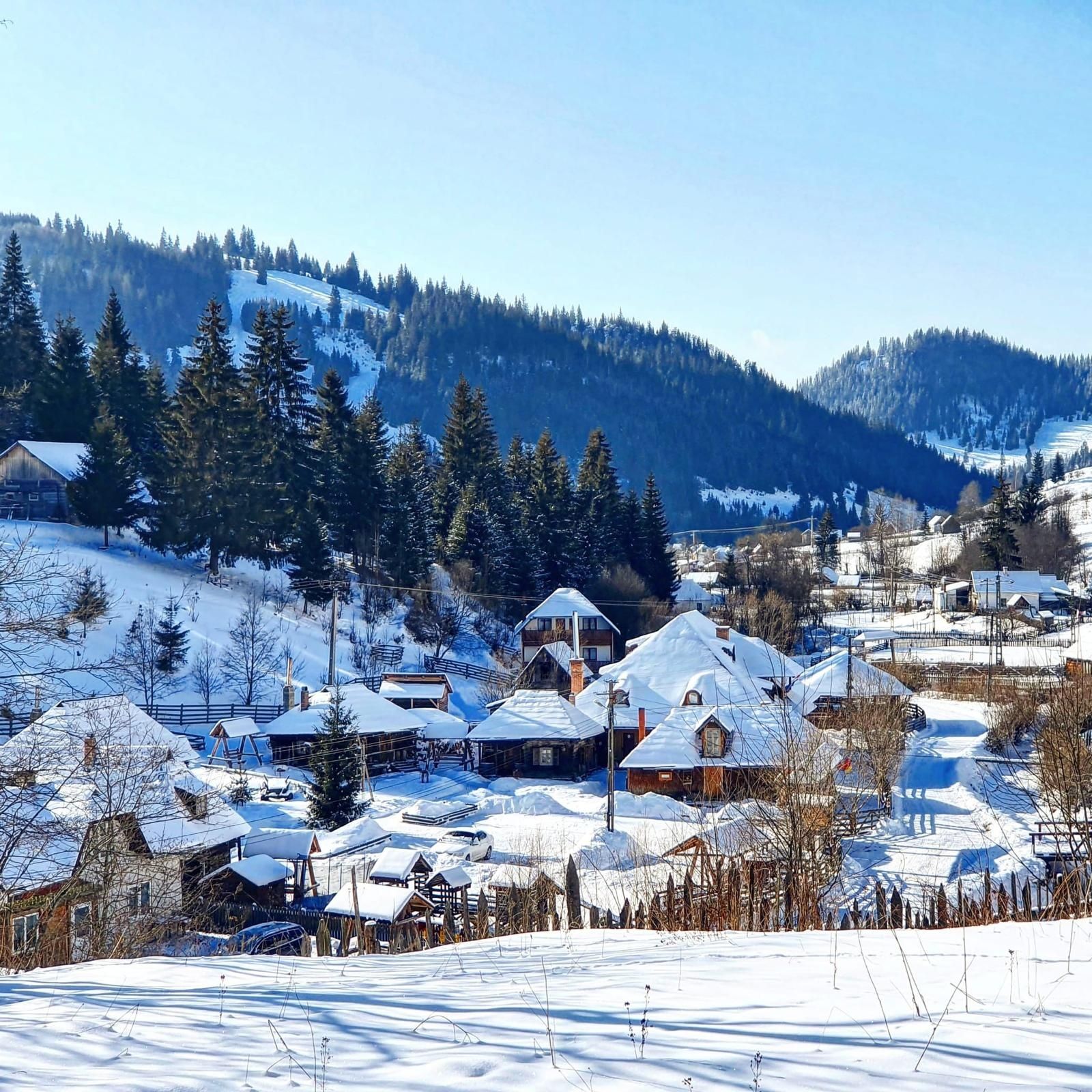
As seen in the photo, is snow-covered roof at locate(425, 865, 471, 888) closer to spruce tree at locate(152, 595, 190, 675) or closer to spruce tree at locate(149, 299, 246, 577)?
spruce tree at locate(152, 595, 190, 675)

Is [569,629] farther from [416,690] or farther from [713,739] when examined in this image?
[713,739]

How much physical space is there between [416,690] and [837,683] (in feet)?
61.7

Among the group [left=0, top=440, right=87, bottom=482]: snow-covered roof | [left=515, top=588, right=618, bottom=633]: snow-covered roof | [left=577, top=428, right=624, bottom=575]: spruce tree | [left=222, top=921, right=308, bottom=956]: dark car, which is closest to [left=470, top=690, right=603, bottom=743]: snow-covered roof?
[left=515, top=588, right=618, bottom=633]: snow-covered roof

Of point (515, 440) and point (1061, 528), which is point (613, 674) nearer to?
point (515, 440)

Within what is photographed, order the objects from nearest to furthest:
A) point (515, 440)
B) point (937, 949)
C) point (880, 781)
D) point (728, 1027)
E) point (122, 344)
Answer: point (728, 1027) → point (937, 949) → point (880, 781) → point (122, 344) → point (515, 440)

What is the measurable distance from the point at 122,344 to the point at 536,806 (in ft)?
146

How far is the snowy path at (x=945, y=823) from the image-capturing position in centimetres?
2094

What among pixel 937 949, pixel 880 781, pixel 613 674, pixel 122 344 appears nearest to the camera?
pixel 937 949

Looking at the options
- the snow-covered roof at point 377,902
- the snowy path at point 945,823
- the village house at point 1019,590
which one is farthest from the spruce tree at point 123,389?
the village house at point 1019,590

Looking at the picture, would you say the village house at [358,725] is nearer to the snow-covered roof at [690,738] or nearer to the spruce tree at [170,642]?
the spruce tree at [170,642]

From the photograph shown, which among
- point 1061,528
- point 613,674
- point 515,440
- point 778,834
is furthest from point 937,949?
point 1061,528

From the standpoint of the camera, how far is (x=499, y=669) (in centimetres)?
5456

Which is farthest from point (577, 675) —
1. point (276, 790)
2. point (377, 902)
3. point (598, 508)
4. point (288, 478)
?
point (598, 508)

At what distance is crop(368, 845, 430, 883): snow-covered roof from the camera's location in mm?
20562
